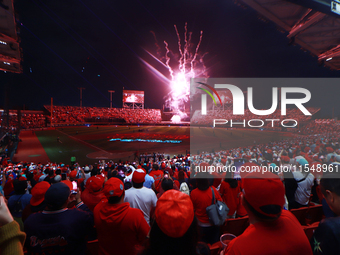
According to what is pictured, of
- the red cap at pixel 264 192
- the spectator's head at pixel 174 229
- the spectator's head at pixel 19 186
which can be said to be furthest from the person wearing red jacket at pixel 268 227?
the spectator's head at pixel 19 186

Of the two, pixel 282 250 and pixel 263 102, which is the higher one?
pixel 263 102

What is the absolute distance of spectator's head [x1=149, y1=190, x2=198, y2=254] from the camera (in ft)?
4.05

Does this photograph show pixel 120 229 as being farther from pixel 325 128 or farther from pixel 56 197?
pixel 325 128

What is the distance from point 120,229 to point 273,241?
6.24 feet

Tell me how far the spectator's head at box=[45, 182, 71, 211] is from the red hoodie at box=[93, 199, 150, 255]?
552mm

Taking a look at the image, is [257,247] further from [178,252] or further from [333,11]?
[333,11]

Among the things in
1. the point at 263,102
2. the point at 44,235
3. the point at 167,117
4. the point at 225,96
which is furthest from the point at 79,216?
the point at 167,117

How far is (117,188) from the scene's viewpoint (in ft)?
8.33

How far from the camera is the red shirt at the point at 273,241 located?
56.1 inches

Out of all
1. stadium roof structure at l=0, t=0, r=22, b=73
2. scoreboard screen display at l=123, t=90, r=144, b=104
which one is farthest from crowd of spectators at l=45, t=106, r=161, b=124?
stadium roof structure at l=0, t=0, r=22, b=73

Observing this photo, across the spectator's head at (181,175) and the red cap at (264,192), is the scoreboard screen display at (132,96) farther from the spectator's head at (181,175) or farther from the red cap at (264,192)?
the red cap at (264,192)

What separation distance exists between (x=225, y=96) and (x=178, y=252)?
79752mm

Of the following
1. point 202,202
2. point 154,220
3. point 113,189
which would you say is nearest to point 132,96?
point 202,202

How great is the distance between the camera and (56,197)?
2.20 m
